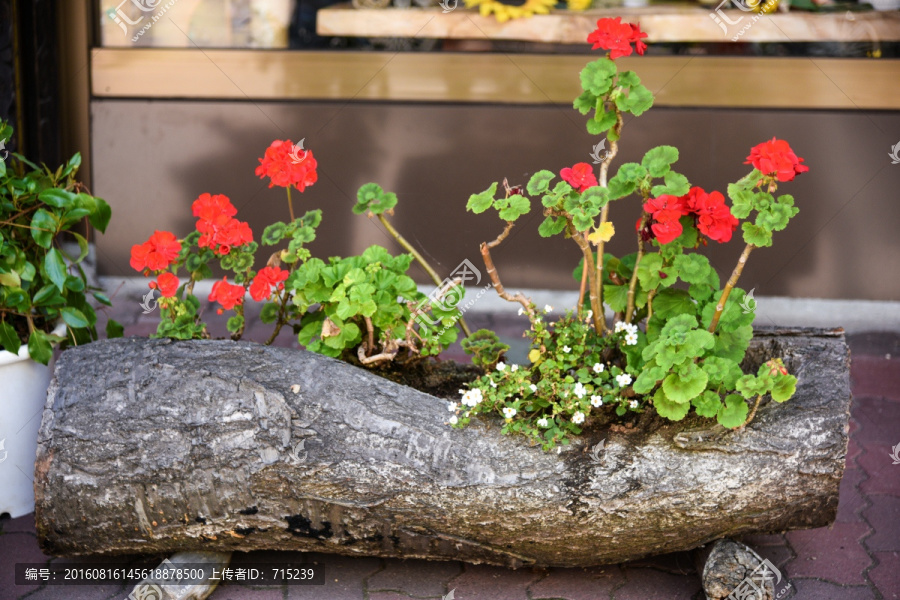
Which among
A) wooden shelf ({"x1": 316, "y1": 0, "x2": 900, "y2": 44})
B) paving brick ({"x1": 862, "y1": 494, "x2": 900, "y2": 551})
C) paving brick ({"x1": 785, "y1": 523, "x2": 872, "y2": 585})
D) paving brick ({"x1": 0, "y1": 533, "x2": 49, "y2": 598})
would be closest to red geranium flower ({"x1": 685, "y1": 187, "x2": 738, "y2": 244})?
paving brick ({"x1": 785, "y1": 523, "x2": 872, "y2": 585})

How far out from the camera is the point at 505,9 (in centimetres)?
411

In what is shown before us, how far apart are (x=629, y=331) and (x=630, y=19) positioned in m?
2.29

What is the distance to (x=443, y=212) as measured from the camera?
13.9 ft

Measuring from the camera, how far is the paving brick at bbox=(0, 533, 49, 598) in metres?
2.31

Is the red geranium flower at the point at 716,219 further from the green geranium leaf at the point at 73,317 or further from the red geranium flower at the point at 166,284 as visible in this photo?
the green geranium leaf at the point at 73,317

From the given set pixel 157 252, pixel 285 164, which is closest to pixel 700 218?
pixel 285 164

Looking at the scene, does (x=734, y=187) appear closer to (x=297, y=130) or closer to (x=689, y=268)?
(x=689, y=268)

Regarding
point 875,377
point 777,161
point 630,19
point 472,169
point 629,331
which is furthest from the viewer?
point 472,169

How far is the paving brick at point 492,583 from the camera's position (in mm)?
2330

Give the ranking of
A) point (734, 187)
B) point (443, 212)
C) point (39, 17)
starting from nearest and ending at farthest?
1. point (734, 187)
2. point (39, 17)
3. point (443, 212)

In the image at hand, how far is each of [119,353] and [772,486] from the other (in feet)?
5.53

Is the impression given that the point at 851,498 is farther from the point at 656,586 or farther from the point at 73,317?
the point at 73,317

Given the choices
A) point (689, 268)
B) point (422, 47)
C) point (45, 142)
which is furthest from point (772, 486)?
point (45, 142)

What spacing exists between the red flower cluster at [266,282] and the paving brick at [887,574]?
1.88m
